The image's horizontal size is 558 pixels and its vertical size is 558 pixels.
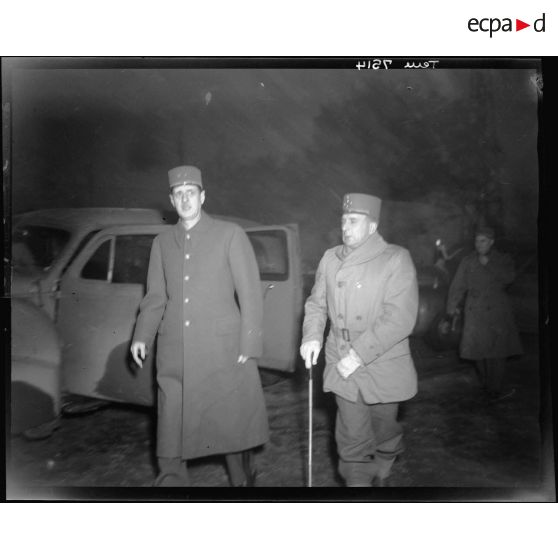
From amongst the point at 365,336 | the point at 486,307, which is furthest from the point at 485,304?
the point at 365,336

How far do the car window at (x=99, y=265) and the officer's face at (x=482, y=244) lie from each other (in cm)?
217

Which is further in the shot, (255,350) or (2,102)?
(2,102)

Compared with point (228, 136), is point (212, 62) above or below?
above

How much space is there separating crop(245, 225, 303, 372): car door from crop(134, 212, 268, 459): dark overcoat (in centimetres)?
26

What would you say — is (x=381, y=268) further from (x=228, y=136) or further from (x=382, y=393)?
Answer: (x=228, y=136)

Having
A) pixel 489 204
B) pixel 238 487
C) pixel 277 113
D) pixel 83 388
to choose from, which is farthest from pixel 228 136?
pixel 238 487

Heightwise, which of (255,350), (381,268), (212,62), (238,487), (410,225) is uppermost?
(212,62)

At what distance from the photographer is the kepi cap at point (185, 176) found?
104 inches

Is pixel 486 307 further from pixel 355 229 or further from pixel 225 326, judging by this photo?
pixel 225 326

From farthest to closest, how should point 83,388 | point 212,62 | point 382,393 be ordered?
point 83,388, point 212,62, point 382,393

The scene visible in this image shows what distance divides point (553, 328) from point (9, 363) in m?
3.03

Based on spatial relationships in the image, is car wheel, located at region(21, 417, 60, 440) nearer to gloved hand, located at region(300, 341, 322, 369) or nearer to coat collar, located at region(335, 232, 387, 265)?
gloved hand, located at region(300, 341, 322, 369)

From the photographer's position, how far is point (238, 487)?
2.67 meters

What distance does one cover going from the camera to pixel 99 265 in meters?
3.01
